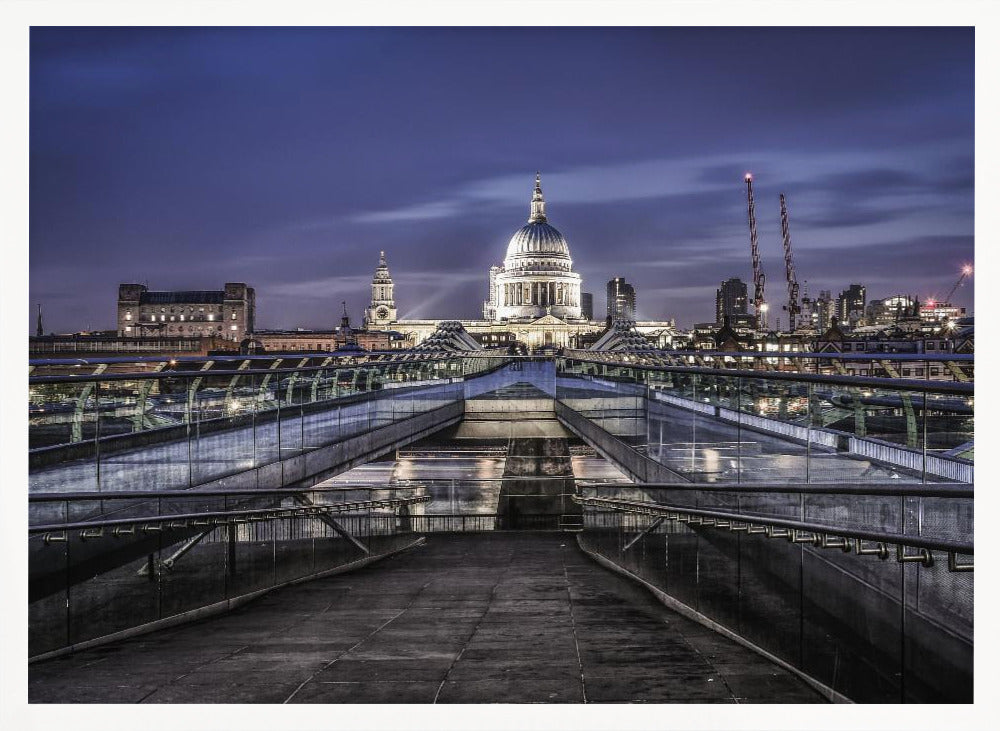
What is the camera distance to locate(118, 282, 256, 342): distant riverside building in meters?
185

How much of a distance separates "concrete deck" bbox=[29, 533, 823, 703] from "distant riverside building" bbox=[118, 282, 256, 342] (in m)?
184

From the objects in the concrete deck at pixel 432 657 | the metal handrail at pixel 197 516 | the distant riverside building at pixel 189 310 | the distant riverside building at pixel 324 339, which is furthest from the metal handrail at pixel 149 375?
the distant riverside building at pixel 189 310

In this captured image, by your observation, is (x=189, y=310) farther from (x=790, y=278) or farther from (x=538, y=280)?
(x=790, y=278)

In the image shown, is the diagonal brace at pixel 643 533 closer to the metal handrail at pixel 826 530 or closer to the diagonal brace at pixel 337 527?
the metal handrail at pixel 826 530

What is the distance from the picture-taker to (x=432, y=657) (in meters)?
5.54

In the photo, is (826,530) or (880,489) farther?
(826,530)

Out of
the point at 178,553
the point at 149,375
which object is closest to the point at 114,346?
the point at 149,375

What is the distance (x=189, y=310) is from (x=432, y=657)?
193m

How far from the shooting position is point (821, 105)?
9.90 metres

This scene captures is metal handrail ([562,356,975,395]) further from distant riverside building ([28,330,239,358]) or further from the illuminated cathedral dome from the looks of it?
the illuminated cathedral dome

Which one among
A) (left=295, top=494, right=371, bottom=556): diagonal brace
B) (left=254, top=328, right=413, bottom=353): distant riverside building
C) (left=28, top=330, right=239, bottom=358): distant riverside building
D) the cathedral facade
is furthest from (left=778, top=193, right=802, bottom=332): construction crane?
(left=295, top=494, right=371, bottom=556): diagonal brace
